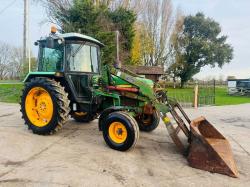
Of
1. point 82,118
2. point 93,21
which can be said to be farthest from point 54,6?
Answer: point 82,118

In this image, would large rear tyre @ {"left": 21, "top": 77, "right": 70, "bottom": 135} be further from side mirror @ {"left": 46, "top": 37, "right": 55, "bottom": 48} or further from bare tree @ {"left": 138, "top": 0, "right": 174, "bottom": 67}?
bare tree @ {"left": 138, "top": 0, "right": 174, "bottom": 67}

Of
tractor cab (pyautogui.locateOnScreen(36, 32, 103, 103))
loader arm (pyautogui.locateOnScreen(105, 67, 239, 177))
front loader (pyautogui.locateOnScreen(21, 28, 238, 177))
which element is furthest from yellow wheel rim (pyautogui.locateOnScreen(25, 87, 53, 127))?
loader arm (pyautogui.locateOnScreen(105, 67, 239, 177))

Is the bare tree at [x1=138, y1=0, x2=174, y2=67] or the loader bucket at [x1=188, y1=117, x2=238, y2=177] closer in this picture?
the loader bucket at [x1=188, y1=117, x2=238, y2=177]

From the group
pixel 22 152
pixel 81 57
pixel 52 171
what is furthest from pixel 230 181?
pixel 81 57

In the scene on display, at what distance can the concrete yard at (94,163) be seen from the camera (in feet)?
12.0

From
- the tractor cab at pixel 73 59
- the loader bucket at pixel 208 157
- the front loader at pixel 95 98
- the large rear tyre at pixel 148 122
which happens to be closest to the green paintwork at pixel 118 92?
the front loader at pixel 95 98

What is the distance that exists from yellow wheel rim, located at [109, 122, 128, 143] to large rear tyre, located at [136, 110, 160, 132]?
5.03ft

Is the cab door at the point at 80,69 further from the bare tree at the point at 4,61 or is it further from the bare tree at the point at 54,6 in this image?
the bare tree at the point at 4,61

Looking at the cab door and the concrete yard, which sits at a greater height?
the cab door

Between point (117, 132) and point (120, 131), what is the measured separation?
82 millimetres

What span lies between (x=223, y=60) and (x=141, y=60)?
12061mm

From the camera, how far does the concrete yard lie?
3652mm

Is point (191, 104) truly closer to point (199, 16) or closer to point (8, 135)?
point (8, 135)

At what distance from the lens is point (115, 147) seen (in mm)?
5012
